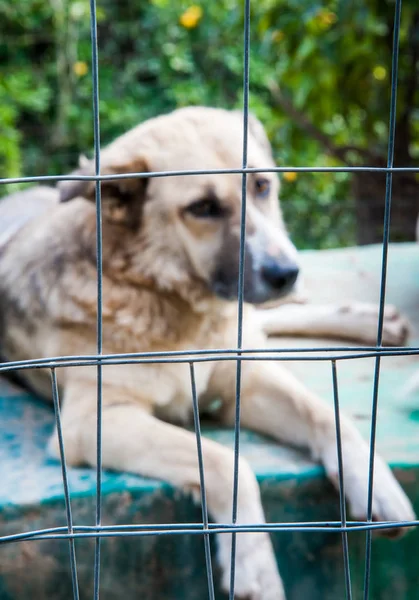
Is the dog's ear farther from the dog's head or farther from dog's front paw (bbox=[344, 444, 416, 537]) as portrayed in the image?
dog's front paw (bbox=[344, 444, 416, 537])

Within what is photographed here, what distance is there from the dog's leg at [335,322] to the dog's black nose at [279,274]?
28.8 inches

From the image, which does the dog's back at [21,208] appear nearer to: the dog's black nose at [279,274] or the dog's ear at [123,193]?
the dog's ear at [123,193]

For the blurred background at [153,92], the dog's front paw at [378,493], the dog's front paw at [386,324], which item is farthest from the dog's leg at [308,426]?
the blurred background at [153,92]

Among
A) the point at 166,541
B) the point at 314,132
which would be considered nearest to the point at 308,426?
the point at 166,541

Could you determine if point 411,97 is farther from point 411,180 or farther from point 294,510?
point 294,510

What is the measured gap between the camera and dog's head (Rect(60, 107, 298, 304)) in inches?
77.2

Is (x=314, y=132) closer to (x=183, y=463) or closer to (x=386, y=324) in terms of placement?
(x=386, y=324)

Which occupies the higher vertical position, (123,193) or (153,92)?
(153,92)

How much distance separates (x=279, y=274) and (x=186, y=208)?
0.99 feet

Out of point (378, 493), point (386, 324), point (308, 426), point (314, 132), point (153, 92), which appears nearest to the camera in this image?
point (378, 493)

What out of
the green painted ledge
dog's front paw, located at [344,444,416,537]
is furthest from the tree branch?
dog's front paw, located at [344,444,416,537]

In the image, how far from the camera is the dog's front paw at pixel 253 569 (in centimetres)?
149

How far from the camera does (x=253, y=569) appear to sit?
1.51m

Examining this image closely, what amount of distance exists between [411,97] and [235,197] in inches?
113
